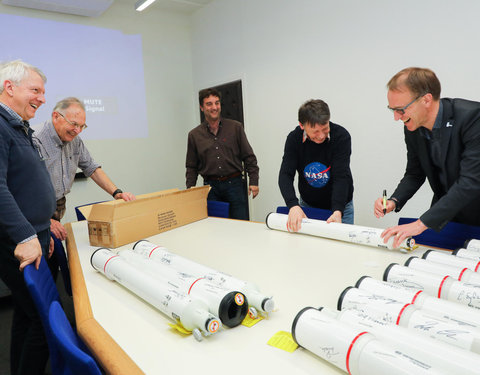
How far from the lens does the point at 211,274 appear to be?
1.07 meters

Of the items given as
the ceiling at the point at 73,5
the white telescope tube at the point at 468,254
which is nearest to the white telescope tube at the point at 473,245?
the white telescope tube at the point at 468,254

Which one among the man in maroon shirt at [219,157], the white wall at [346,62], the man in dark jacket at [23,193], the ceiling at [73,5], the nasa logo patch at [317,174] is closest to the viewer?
the man in dark jacket at [23,193]


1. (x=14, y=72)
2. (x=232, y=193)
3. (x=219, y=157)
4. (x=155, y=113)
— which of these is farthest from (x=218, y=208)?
(x=155, y=113)

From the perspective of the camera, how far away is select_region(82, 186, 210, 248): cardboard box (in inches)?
66.0

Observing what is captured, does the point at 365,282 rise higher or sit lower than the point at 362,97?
lower

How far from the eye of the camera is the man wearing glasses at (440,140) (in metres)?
1.27

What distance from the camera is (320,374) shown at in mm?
686

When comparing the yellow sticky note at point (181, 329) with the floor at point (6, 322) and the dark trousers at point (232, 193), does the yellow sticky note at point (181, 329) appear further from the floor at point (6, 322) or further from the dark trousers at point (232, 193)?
the dark trousers at point (232, 193)

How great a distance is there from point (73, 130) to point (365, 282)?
6.00 ft

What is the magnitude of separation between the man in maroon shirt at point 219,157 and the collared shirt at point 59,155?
1.01 metres

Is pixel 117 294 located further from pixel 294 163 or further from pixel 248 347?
pixel 294 163

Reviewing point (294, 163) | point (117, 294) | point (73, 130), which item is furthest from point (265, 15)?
point (117, 294)

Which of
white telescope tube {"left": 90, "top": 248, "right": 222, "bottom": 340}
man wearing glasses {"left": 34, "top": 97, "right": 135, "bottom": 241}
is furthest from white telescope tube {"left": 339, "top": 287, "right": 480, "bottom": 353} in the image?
man wearing glasses {"left": 34, "top": 97, "right": 135, "bottom": 241}

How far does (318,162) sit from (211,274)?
125 cm
